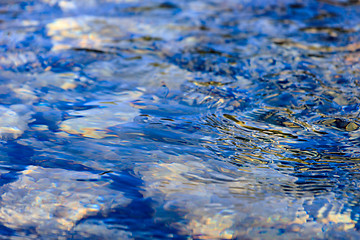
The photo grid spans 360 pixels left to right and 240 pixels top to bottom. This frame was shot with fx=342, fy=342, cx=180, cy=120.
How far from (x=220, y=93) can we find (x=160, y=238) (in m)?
1.21

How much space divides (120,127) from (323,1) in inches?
146

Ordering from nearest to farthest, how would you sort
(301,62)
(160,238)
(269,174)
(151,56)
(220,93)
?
1. (160,238)
2. (269,174)
3. (220,93)
4. (301,62)
5. (151,56)

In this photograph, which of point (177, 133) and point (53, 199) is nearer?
point (53, 199)

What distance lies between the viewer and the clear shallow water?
48.6 inches

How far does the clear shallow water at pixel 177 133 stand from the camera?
1.23 m

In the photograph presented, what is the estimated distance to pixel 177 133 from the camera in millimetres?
1742

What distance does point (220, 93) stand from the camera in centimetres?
218

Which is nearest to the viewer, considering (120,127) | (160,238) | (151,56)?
(160,238)

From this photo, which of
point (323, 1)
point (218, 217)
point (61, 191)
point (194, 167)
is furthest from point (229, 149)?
point (323, 1)

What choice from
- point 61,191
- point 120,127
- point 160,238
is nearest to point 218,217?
point 160,238

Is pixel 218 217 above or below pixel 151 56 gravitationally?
below

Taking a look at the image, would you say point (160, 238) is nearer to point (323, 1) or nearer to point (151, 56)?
point (151, 56)

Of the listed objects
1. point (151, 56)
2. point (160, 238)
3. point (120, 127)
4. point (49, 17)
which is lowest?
point (160, 238)

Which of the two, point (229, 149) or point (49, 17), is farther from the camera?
point (49, 17)
